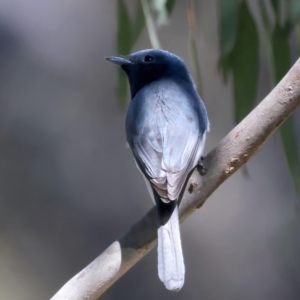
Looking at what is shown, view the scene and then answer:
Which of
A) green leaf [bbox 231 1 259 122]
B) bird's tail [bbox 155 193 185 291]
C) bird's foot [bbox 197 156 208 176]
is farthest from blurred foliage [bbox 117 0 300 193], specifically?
bird's tail [bbox 155 193 185 291]

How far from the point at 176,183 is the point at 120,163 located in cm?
218

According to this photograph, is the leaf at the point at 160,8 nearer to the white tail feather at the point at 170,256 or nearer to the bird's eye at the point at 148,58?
the bird's eye at the point at 148,58

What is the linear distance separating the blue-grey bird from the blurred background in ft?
4.24

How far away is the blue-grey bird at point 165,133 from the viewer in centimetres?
147

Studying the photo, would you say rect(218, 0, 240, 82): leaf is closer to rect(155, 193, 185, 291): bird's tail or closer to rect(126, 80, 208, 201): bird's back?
rect(126, 80, 208, 201): bird's back

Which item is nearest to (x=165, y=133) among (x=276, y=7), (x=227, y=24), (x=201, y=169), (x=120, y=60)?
(x=201, y=169)

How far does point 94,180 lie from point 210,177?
211 cm

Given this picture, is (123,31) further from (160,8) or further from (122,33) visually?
(160,8)

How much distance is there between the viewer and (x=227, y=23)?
211 centimetres

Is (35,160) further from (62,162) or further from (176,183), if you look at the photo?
(176,183)

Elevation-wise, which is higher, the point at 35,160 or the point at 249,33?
the point at 249,33

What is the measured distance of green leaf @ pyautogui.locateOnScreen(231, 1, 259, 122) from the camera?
2.16m

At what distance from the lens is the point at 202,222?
11.8 feet

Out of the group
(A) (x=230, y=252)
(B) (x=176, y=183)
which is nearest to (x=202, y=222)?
(A) (x=230, y=252)
